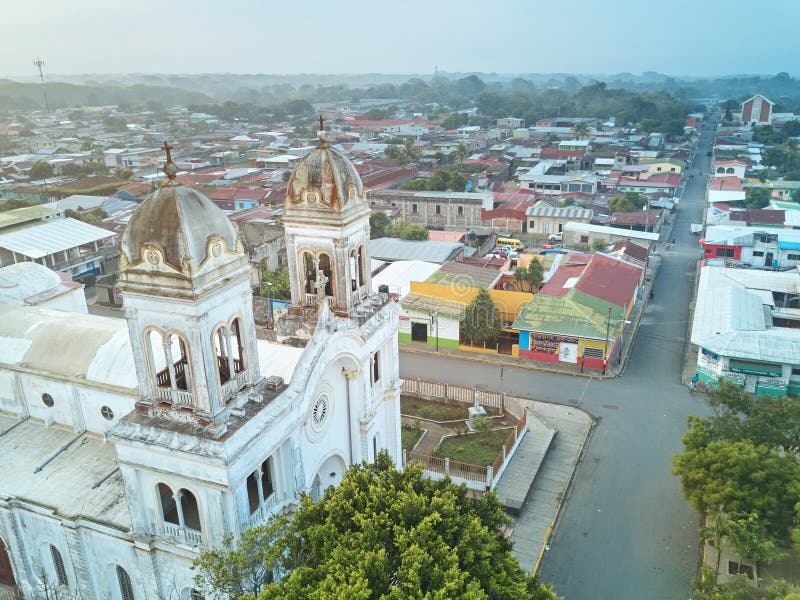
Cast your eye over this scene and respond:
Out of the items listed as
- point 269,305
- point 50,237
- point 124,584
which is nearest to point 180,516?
point 124,584

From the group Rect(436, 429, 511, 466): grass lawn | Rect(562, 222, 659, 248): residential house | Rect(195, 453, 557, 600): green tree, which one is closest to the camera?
Rect(195, 453, 557, 600): green tree

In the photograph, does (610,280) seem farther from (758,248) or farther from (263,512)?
(263,512)

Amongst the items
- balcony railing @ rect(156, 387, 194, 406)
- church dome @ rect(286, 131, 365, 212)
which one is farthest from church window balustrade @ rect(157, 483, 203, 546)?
church dome @ rect(286, 131, 365, 212)

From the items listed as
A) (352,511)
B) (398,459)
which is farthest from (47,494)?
(398,459)

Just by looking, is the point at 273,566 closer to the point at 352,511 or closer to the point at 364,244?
the point at 352,511

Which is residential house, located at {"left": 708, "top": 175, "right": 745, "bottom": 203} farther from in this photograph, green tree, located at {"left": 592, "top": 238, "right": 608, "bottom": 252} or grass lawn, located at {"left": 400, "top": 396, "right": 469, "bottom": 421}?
grass lawn, located at {"left": 400, "top": 396, "right": 469, "bottom": 421}
